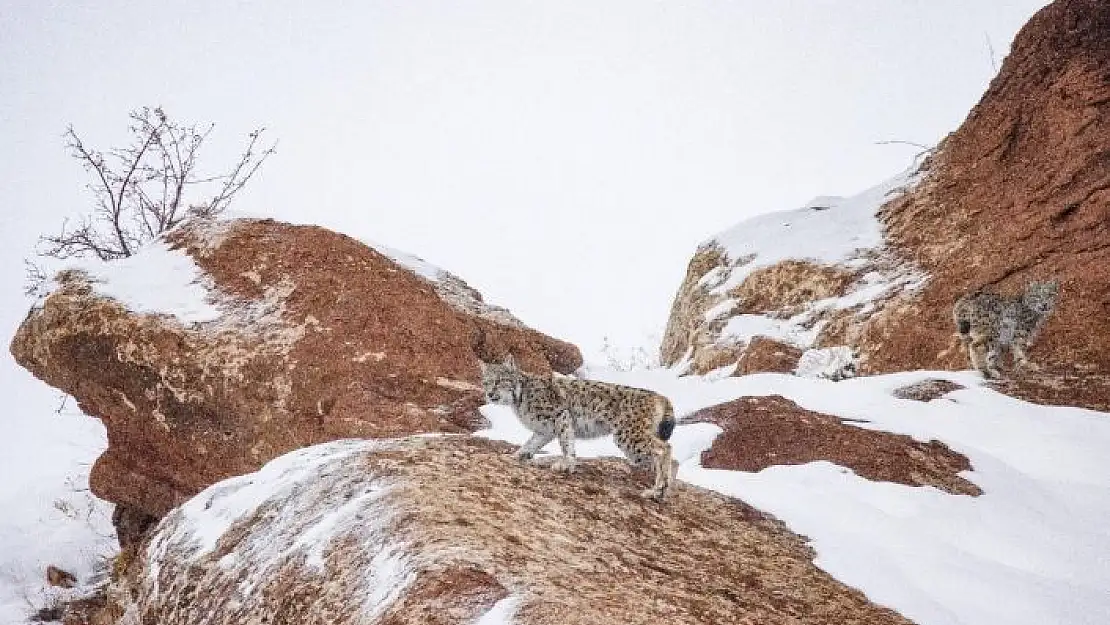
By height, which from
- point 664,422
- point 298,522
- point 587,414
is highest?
point 587,414

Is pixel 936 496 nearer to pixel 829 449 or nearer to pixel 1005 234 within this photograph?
pixel 829 449

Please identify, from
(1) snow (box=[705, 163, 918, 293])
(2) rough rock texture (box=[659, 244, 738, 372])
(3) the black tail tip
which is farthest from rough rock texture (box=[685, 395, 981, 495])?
(1) snow (box=[705, 163, 918, 293])

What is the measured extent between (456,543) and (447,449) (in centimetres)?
263

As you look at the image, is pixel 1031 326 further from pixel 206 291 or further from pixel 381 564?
pixel 206 291

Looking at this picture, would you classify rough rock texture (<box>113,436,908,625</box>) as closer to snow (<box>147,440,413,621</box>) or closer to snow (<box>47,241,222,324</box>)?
snow (<box>147,440,413,621</box>)

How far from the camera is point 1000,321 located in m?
14.3

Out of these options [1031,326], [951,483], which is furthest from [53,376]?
[1031,326]

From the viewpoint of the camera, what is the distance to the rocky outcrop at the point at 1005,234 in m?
15.2

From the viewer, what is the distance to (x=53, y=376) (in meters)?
15.1

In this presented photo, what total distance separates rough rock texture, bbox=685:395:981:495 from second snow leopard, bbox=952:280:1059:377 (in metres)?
3.92

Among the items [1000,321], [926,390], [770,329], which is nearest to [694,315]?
[770,329]

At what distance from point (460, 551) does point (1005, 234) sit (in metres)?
15.8

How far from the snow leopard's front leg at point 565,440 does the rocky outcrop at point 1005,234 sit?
816 centimetres

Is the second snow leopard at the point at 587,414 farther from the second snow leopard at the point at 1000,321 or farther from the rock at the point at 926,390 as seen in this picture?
the second snow leopard at the point at 1000,321
